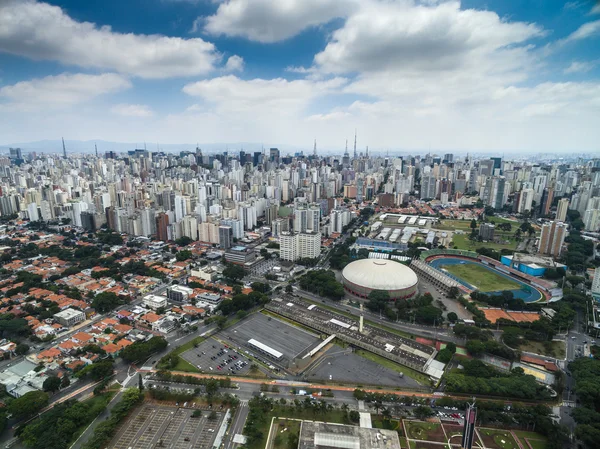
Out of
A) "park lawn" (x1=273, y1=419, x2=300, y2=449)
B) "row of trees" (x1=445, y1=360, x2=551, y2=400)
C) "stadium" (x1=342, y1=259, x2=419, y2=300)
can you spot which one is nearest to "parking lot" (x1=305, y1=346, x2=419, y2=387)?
"row of trees" (x1=445, y1=360, x2=551, y2=400)

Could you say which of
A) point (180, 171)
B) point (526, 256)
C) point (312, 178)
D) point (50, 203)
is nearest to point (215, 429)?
point (526, 256)

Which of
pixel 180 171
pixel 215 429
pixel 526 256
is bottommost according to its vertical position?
pixel 215 429

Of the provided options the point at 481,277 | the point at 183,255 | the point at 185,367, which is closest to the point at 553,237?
the point at 481,277

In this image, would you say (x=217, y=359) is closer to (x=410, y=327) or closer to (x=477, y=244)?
(x=410, y=327)

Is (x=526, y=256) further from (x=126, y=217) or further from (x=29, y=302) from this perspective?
(x=126, y=217)

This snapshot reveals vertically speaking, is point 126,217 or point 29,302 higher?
point 126,217

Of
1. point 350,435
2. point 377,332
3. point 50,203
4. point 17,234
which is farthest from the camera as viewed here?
point 50,203
